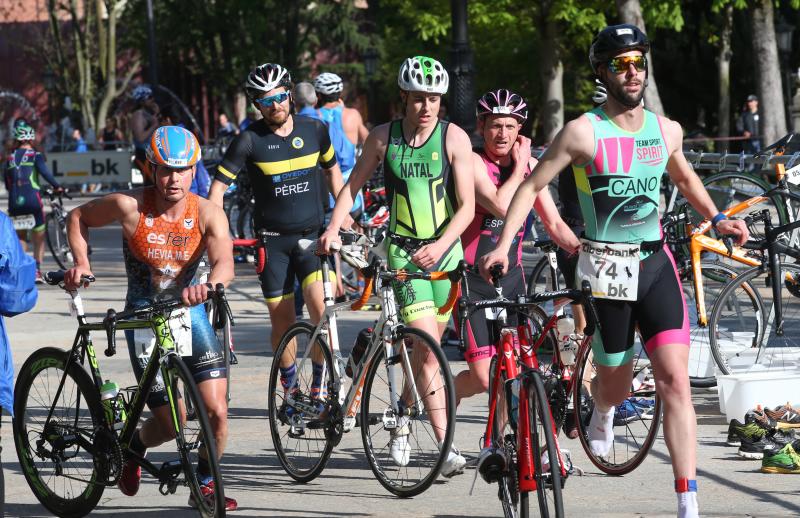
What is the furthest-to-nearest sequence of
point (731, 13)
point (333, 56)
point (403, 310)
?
point (333, 56) < point (731, 13) < point (403, 310)

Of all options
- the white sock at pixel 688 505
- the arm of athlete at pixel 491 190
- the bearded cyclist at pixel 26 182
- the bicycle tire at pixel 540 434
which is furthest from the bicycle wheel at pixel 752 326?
the bearded cyclist at pixel 26 182

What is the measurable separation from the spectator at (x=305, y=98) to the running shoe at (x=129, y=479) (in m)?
7.63

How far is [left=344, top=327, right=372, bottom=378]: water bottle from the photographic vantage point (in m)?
6.86

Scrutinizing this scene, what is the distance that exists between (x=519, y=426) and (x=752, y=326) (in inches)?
155

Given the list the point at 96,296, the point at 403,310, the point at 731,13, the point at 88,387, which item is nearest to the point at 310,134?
the point at 403,310

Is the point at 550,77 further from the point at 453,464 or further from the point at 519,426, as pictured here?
the point at 519,426

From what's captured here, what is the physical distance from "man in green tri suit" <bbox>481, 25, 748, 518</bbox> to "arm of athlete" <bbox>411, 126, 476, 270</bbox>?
1.04 meters

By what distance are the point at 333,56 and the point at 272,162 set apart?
5202 cm

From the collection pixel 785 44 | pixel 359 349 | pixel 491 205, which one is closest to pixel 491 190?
pixel 491 205

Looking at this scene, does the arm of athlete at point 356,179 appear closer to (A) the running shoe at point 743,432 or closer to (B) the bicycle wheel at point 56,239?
(A) the running shoe at point 743,432

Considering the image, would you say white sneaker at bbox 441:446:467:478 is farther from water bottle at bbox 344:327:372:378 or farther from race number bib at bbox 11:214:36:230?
race number bib at bbox 11:214:36:230

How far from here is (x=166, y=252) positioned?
638 centimetres

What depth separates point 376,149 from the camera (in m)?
7.22

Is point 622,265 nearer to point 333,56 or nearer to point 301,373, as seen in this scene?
point 301,373
